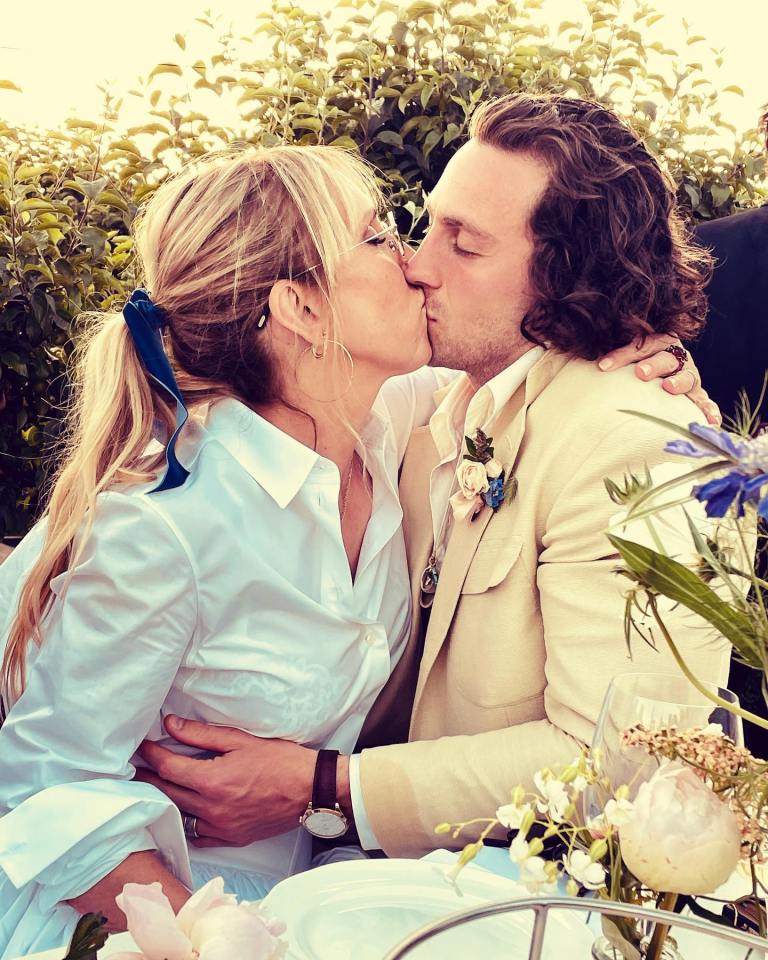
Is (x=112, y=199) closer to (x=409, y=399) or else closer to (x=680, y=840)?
(x=409, y=399)

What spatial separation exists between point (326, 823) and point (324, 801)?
6 cm

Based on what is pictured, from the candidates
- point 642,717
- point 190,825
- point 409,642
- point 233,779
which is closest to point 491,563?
point 409,642

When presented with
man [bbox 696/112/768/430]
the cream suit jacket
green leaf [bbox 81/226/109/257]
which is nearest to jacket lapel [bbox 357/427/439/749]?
the cream suit jacket

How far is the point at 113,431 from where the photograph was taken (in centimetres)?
204

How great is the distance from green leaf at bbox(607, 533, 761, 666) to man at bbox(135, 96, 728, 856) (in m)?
1.03

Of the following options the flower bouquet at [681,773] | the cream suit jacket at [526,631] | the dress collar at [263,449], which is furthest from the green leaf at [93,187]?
the flower bouquet at [681,773]

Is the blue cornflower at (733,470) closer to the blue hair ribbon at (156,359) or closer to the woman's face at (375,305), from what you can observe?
the blue hair ribbon at (156,359)

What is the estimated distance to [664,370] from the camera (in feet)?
7.16

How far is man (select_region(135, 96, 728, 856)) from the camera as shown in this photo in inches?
75.0

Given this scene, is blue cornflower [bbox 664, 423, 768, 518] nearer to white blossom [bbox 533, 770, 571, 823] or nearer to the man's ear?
white blossom [bbox 533, 770, 571, 823]

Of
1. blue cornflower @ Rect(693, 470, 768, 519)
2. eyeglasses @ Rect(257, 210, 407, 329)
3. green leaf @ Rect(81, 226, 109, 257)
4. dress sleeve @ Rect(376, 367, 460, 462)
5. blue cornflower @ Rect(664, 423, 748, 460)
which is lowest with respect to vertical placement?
dress sleeve @ Rect(376, 367, 460, 462)

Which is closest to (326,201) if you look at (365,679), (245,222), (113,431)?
(245,222)

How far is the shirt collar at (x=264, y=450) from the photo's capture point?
6.63 ft

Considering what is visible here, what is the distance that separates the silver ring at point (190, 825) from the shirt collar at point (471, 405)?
3.11 feet
